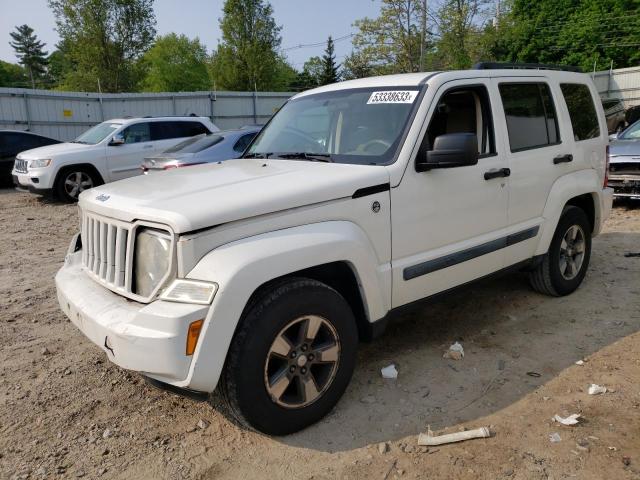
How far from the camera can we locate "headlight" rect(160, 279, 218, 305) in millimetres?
2436

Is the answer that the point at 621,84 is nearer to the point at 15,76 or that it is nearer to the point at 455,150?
the point at 455,150

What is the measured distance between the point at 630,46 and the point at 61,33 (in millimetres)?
40634

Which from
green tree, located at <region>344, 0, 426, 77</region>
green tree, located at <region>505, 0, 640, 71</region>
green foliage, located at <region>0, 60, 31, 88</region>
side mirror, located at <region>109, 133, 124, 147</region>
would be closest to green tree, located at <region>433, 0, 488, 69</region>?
green tree, located at <region>344, 0, 426, 77</region>

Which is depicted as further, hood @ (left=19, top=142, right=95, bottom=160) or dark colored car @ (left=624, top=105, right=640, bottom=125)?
dark colored car @ (left=624, top=105, right=640, bottom=125)

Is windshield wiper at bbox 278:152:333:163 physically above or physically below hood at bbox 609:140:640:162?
above

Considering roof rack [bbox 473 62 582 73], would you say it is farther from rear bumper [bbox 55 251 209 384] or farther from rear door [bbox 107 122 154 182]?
rear door [bbox 107 122 154 182]

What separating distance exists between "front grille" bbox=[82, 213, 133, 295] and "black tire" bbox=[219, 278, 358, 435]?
2.28ft

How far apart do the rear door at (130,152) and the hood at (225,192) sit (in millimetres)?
8798

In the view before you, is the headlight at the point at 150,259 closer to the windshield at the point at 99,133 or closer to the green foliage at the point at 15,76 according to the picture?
the windshield at the point at 99,133

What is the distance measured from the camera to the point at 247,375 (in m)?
2.61

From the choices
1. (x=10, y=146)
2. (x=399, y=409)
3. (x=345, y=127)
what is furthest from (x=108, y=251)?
(x=10, y=146)

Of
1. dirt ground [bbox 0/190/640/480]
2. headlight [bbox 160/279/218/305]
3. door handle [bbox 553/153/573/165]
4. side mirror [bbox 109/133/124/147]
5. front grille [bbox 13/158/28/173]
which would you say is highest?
side mirror [bbox 109/133/124/147]

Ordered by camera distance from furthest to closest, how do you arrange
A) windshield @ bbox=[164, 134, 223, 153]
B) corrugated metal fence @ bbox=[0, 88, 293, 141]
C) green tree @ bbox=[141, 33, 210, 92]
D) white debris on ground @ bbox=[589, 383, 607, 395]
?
green tree @ bbox=[141, 33, 210, 92] → corrugated metal fence @ bbox=[0, 88, 293, 141] → windshield @ bbox=[164, 134, 223, 153] → white debris on ground @ bbox=[589, 383, 607, 395]

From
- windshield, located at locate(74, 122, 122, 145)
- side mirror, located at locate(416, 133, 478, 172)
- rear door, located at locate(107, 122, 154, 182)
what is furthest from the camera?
windshield, located at locate(74, 122, 122, 145)
